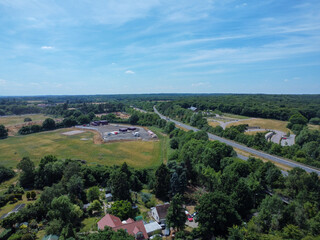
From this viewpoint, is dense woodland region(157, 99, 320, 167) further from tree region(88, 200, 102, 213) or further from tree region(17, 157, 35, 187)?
tree region(17, 157, 35, 187)

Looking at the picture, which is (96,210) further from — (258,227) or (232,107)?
(232,107)

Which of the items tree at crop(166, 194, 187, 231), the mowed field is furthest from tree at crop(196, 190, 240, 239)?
the mowed field

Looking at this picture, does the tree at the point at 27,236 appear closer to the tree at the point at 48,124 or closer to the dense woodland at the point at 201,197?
the dense woodland at the point at 201,197

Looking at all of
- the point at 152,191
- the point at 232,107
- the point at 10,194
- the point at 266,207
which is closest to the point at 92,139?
the point at 10,194

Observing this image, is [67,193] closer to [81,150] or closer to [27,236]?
[27,236]

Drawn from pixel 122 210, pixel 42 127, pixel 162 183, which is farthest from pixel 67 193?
pixel 42 127
